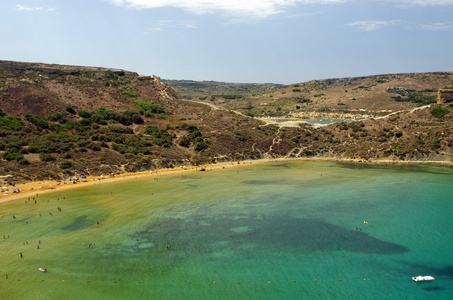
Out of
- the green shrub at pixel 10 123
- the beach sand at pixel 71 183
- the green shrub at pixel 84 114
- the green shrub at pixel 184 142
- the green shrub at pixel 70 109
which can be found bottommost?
the beach sand at pixel 71 183

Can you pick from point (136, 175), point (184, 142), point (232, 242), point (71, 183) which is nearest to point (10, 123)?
point (71, 183)

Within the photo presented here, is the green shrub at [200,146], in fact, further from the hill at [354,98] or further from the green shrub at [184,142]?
the hill at [354,98]

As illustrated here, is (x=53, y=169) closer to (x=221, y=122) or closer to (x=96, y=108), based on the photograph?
(x=96, y=108)

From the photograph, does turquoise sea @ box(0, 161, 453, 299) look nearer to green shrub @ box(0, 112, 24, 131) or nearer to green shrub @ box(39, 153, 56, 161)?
green shrub @ box(39, 153, 56, 161)

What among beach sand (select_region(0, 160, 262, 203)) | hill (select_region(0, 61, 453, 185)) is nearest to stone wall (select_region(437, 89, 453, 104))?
hill (select_region(0, 61, 453, 185))

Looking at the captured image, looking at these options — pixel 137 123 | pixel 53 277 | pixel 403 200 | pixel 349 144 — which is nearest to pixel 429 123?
pixel 349 144

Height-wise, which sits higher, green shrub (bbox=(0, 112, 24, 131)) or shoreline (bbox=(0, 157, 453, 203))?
green shrub (bbox=(0, 112, 24, 131))

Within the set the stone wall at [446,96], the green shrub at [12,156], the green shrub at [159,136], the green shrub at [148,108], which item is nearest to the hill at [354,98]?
the stone wall at [446,96]
